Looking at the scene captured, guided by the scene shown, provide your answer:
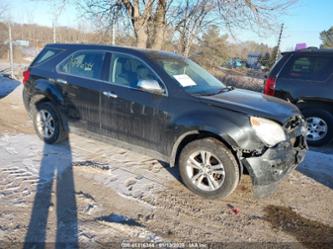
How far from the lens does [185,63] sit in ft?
15.5

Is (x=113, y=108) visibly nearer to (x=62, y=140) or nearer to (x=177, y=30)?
(x=62, y=140)

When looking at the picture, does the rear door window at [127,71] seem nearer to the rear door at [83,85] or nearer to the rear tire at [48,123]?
the rear door at [83,85]

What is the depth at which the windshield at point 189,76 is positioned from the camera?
13.4 ft

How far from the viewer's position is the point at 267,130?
137 inches

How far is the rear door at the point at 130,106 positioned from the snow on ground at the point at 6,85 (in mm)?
6441

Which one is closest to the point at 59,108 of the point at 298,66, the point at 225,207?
the point at 225,207

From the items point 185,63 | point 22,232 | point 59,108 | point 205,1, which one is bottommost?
point 22,232

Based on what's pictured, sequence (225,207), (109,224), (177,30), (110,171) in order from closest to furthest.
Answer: (109,224), (225,207), (110,171), (177,30)

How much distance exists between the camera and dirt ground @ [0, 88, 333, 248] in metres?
2.98

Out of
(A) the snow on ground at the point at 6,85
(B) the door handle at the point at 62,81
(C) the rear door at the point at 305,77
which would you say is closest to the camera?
(B) the door handle at the point at 62,81

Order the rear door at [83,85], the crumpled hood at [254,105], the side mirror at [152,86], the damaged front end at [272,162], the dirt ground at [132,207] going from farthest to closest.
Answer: the rear door at [83,85] < the side mirror at [152,86] < the crumpled hood at [254,105] < the damaged front end at [272,162] < the dirt ground at [132,207]

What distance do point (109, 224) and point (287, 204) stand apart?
88.7 inches

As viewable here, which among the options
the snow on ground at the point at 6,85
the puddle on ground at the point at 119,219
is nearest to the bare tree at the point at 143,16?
the snow on ground at the point at 6,85

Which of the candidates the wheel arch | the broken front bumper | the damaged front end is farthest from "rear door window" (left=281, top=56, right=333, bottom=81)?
the wheel arch
